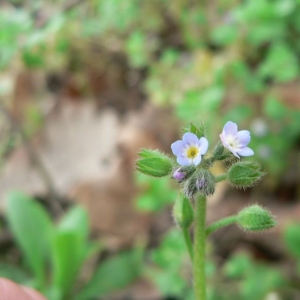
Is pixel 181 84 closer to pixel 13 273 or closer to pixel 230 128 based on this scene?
pixel 13 273

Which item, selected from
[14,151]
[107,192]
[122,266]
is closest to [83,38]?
[14,151]

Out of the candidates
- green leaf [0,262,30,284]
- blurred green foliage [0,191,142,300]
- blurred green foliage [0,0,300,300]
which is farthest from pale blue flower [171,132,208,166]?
green leaf [0,262,30,284]

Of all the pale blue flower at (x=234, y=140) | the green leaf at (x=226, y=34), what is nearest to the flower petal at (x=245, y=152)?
the pale blue flower at (x=234, y=140)

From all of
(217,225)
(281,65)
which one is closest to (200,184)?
(217,225)

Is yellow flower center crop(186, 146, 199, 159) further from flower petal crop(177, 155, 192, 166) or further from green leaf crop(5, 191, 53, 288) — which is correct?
green leaf crop(5, 191, 53, 288)

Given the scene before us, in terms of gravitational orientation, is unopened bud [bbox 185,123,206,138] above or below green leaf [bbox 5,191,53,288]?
below

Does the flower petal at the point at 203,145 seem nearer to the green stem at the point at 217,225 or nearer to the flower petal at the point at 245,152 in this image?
the flower petal at the point at 245,152
